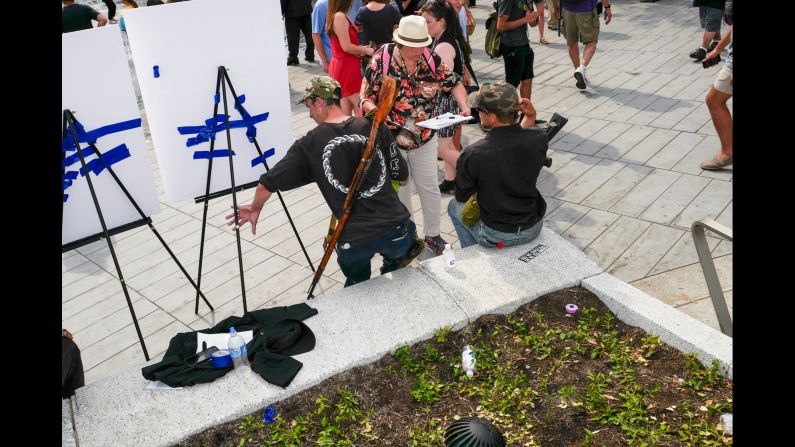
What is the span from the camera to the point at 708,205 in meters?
6.05

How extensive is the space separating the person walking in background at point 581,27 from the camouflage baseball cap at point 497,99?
536 centimetres

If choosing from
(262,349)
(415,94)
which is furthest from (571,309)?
(415,94)

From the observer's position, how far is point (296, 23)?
12.4 m

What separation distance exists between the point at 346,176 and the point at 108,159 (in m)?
1.55

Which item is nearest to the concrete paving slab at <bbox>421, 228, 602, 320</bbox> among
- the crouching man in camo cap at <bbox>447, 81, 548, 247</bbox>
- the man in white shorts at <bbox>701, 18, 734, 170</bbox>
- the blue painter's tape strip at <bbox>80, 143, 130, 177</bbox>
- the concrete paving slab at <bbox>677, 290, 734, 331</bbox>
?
the crouching man in camo cap at <bbox>447, 81, 548, 247</bbox>

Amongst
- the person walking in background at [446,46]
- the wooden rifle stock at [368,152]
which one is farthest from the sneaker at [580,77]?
the wooden rifle stock at [368,152]

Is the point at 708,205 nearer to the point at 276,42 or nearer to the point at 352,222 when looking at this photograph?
the point at 352,222

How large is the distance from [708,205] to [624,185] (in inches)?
33.7

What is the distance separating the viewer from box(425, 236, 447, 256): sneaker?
Result: 5.58 metres

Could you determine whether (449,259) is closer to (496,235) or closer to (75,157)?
(496,235)

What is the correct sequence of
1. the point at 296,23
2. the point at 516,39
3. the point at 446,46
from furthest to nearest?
1. the point at 296,23
2. the point at 516,39
3. the point at 446,46

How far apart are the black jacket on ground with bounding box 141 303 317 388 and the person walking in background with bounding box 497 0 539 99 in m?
5.18

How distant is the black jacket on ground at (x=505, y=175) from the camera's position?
4516mm

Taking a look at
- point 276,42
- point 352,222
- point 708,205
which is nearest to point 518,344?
point 352,222
